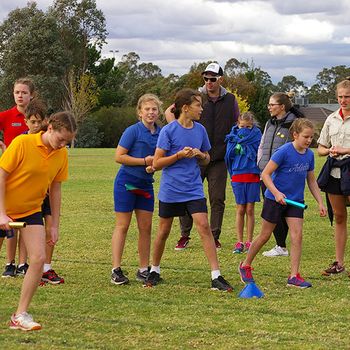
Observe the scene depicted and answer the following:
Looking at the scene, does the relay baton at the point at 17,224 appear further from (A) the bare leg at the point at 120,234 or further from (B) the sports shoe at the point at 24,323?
(A) the bare leg at the point at 120,234

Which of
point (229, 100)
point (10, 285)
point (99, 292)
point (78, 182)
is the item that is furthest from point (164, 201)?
point (78, 182)

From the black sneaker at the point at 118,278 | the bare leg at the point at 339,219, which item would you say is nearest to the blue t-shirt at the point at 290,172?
the bare leg at the point at 339,219

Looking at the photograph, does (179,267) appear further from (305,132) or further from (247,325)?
(247,325)

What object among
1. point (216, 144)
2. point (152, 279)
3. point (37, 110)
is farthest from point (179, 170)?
point (216, 144)

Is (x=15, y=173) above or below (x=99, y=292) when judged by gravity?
above

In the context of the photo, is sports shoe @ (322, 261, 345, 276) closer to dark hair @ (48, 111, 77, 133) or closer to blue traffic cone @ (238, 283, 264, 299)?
blue traffic cone @ (238, 283, 264, 299)

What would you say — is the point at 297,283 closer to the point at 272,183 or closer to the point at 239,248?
the point at 272,183

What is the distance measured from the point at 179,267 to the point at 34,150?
357cm

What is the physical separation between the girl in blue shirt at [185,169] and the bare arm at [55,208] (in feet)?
4.07

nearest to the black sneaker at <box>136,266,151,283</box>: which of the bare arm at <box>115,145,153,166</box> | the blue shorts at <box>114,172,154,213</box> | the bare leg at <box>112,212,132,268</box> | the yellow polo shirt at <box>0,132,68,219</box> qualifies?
the bare leg at <box>112,212,132,268</box>

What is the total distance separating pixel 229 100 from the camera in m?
11.3

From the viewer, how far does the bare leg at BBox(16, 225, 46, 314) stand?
20.9 ft

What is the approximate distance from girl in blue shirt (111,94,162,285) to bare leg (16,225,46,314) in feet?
6.65

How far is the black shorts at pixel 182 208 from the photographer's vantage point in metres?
8.08
